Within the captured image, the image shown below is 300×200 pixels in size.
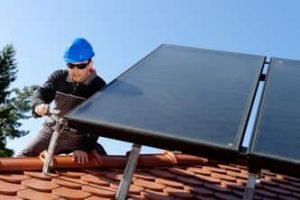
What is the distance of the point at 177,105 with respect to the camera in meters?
2.88

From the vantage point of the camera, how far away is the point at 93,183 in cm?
355

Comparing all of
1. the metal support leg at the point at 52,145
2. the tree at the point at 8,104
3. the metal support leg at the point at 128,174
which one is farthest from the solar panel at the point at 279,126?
the tree at the point at 8,104

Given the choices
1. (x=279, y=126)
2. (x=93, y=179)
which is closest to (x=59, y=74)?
(x=93, y=179)

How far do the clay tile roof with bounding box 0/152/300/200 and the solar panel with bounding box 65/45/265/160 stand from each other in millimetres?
709

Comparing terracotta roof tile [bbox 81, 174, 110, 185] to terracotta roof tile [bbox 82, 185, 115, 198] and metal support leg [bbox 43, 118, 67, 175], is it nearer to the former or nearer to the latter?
terracotta roof tile [bbox 82, 185, 115, 198]

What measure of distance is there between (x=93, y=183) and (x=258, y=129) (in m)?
1.45

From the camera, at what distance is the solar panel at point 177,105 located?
2.45 meters

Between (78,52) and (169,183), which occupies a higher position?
(78,52)

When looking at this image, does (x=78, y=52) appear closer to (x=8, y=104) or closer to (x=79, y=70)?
(x=79, y=70)

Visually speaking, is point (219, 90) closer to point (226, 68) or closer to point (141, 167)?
point (226, 68)

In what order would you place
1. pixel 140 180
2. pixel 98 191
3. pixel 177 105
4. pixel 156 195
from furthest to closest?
1. pixel 140 180
2. pixel 156 195
3. pixel 98 191
4. pixel 177 105

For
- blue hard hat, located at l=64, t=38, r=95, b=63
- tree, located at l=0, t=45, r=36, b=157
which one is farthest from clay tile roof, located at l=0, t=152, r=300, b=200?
tree, located at l=0, t=45, r=36, b=157

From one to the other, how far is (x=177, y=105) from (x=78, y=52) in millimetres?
1438

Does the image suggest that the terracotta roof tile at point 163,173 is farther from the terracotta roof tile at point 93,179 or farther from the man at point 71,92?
the terracotta roof tile at point 93,179
